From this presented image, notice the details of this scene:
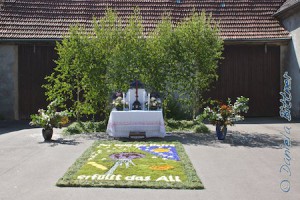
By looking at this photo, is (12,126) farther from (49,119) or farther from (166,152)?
(166,152)

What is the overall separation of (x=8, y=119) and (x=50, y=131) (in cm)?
715

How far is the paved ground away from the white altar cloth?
760 mm

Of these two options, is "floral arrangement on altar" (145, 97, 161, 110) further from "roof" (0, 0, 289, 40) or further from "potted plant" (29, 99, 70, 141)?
"roof" (0, 0, 289, 40)

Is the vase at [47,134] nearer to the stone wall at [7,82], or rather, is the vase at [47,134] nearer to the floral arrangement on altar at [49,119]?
the floral arrangement on altar at [49,119]

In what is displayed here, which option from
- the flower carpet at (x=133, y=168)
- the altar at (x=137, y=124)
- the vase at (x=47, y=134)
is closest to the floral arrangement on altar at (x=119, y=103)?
the altar at (x=137, y=124)

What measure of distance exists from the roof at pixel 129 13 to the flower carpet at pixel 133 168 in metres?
9.58

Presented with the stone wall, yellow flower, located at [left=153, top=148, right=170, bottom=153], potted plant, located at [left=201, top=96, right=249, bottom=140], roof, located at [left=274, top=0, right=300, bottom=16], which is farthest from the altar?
roof, located at [left=274, top=0, right=300, bottom=16]

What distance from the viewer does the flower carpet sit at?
708cm

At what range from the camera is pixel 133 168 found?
8289mm

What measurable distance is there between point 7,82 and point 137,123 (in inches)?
344

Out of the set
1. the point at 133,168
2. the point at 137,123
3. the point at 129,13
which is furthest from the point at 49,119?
the point at 129,13

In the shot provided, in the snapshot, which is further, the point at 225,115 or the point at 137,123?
the point at 137,123

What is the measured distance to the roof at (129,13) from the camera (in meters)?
18.7

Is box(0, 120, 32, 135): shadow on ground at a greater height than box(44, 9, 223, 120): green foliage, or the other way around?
box(44, 9, 223, 120): green foliage
